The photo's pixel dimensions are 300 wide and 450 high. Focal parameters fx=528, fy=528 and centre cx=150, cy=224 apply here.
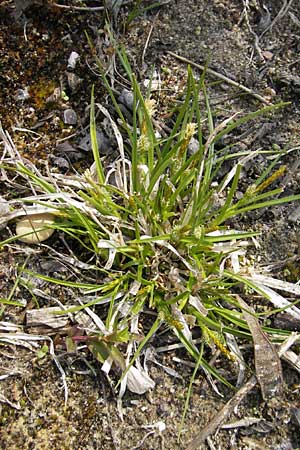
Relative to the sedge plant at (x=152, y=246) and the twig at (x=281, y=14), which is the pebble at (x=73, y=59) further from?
the twig at (x=281, y=14)

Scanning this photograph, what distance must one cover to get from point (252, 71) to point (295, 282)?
964 mm

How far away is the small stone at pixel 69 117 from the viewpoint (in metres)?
2.26

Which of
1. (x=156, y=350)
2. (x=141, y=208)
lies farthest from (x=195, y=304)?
(x=141, y=208)

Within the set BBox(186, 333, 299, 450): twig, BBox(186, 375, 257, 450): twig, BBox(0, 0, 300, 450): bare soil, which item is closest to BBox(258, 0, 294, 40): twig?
BBox(0, 0, 300, 450): bare soil

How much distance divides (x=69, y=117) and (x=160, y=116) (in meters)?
0.39

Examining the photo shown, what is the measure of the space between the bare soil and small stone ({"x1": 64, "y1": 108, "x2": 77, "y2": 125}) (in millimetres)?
16

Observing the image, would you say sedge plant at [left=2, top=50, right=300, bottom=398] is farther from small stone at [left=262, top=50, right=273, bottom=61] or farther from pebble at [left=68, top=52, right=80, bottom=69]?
small stone at [left=262, top=50, right=273, bottom=61]

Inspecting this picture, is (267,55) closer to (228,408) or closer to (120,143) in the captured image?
(120,143)

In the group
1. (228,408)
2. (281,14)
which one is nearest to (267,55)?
(281,14)

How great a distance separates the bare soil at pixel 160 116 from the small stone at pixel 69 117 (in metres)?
0.02

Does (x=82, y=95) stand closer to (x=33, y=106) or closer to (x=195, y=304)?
(x=33, y=106)

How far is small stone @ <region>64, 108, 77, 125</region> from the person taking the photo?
7.43 ft

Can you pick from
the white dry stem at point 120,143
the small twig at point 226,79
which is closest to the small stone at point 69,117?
the white dry stem at point 120,143

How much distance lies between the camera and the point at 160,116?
2301 mm
